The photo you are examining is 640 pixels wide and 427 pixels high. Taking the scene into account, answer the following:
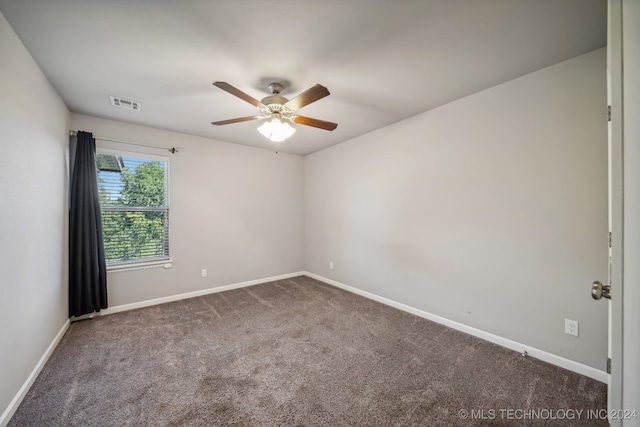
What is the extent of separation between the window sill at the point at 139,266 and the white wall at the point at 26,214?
0.64m

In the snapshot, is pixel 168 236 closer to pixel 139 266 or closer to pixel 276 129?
pixel 139 266

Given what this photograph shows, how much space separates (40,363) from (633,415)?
141 inches

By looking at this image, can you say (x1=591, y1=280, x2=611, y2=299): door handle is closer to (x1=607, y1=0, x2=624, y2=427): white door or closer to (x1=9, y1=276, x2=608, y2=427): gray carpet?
(x1=607, y1=0, x2=624, y2=427): white door

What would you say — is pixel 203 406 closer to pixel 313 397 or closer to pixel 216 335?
pixel 313 397

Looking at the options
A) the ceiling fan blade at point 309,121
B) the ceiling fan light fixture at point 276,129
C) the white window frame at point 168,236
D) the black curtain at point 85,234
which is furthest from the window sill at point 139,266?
the ceiling fan blade at point 309,121

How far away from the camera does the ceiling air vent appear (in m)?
2.70

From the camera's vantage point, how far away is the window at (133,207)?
330cm

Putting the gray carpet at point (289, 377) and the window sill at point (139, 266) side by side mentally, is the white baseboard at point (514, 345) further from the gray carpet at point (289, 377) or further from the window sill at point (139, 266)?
the window sill at point (139, 266)

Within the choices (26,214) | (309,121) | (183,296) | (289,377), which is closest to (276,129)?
(309,121)

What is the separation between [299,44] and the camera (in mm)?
1837

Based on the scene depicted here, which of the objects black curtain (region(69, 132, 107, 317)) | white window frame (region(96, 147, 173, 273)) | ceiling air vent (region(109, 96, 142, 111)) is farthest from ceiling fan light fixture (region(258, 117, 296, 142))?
black curtain (region(69, 132, 107, 317))

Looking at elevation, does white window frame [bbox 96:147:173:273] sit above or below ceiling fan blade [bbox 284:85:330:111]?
below

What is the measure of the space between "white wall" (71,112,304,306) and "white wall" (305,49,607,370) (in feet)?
6.04

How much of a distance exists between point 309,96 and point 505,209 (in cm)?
213
